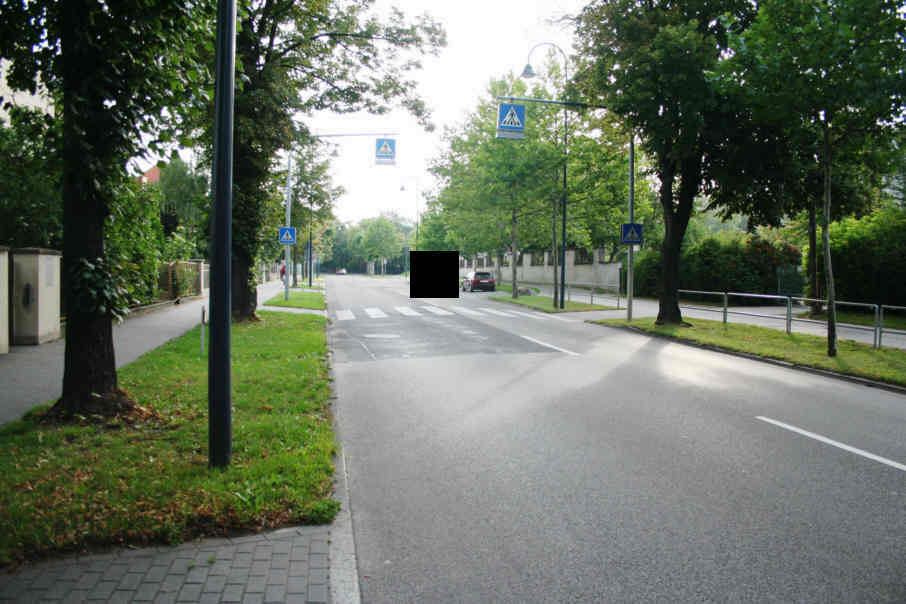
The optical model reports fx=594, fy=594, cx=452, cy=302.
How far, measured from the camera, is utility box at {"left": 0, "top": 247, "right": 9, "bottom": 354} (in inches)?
369

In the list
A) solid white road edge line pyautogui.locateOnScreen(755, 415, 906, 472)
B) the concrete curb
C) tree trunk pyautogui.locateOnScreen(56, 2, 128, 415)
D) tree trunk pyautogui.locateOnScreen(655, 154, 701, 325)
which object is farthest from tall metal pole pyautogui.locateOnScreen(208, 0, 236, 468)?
tree trunk pyautogui.locateOnScreen(655, 154, 701, 325)

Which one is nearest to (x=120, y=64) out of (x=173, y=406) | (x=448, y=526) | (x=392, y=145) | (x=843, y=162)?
(x=173, y=406)

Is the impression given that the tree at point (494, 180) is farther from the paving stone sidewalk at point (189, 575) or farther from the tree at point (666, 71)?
the paving stone sidewalk at point (189, 575)

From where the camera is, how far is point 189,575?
A: 3014 millimetres

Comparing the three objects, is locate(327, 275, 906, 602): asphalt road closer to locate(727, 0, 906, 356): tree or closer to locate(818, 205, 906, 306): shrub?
locate(727, 0, 906, 356): tree

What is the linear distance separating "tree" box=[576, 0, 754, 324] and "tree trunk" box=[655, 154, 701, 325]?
0.20 ft

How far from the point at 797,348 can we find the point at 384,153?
1364cm

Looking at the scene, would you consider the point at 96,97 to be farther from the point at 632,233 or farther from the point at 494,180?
the point at 494,180

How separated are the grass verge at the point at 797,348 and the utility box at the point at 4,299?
522 inches

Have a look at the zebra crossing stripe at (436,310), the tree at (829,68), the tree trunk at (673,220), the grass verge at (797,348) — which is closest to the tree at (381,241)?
the zebra crossing stripe at (436,310)

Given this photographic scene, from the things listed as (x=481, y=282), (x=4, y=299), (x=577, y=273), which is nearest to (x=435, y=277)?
(x=481, y=282)

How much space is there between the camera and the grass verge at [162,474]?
11.3 ft

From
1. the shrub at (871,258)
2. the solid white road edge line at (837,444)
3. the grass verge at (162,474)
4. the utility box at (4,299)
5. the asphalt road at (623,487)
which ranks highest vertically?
the shrub at (871,258)

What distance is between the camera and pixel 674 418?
21.7ft
